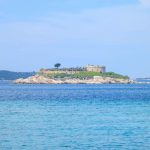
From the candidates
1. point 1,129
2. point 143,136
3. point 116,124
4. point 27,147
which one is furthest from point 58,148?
point 116,124

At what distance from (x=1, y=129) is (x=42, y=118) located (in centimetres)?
1081

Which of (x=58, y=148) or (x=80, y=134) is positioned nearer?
(x=58, y=148)

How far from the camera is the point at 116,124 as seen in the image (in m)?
45.0

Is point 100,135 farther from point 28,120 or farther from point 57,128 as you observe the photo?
point 28,120

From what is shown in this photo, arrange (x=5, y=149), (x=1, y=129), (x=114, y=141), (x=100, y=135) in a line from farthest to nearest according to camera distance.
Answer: (x=1, y=129), (x=100, y=135), (x=114, y=141), (x=5, y=149)

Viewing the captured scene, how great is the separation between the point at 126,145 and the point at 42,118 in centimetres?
1937

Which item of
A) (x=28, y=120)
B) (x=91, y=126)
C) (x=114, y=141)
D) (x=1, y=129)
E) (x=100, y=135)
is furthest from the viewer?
(x=28, y=120)

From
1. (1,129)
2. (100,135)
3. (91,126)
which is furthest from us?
(91,126)

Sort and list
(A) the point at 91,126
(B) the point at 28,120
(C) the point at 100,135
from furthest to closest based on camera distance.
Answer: (B) the point at 28,120, (A) the point at 91,126, (C) the point at 100,135

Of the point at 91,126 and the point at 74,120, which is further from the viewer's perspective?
the point at 74,120

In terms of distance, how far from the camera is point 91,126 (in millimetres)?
43688

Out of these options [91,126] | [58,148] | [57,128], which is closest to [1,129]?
[57,128]

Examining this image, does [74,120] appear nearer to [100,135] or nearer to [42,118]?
[42,118]

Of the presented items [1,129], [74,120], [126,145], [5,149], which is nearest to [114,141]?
[126,145]
